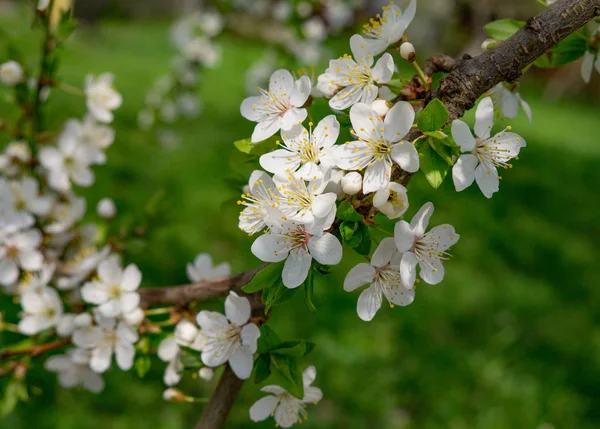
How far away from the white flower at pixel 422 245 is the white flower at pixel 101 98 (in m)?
1.13

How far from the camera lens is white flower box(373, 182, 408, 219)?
34.4 inches

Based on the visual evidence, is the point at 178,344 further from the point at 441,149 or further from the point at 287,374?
the point at 441,149

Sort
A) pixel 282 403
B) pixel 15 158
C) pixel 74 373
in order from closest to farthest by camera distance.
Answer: pixel 282 403, pixel 74 373, pixel 15 158

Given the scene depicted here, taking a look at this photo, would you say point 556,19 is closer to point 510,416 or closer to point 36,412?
point 510,416

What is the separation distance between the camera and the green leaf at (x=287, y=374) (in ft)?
3.21

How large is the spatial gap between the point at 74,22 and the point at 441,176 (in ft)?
3.74

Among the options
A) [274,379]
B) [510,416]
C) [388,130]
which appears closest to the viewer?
[388,130]

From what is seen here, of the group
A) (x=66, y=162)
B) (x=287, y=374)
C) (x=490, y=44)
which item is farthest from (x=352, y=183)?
(x=66, y=162)

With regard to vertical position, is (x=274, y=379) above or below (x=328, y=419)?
above

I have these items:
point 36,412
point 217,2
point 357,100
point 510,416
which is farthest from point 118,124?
point 357,100

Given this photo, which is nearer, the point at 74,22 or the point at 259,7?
the point at 74,22

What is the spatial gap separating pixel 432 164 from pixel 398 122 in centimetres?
9

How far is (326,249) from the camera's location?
2.83ft

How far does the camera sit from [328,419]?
2072 millimetres
